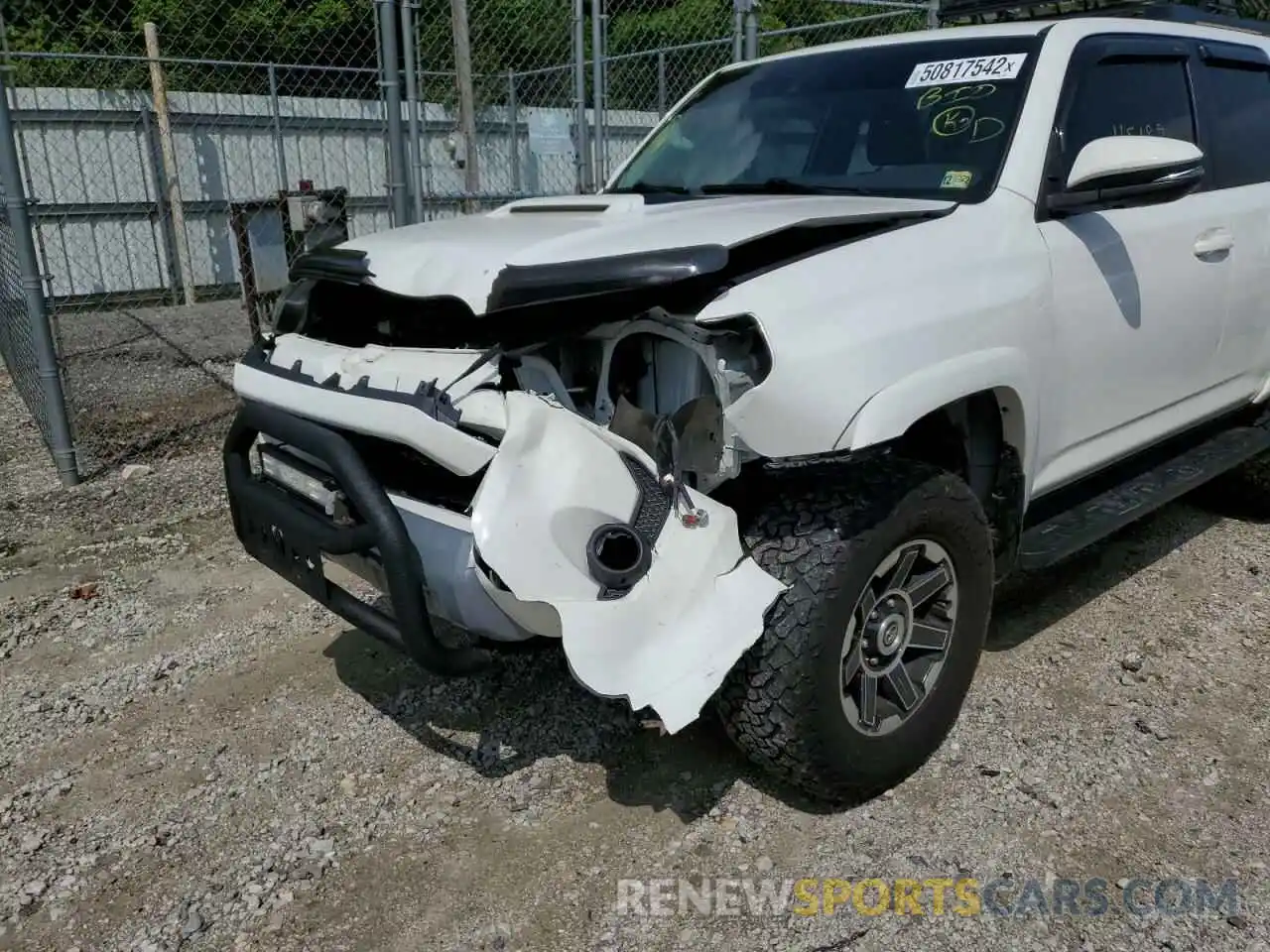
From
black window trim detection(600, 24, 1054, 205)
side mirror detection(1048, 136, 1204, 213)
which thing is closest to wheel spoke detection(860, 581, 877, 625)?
black window trim detection(600, 24, 1054, 205)

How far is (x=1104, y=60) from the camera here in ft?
11.4

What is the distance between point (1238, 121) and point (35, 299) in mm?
5413

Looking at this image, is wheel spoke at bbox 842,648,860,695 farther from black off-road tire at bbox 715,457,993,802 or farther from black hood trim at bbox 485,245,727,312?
black hood trim at bbox 485,245,727,312

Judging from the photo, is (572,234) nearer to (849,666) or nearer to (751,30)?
(849,666)

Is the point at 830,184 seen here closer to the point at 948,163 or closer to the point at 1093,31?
the point at 948,163

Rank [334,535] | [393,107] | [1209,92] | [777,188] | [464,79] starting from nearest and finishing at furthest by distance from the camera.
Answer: [334,535] < [777,188] < [1209,92] < [393,107] < [464,79]

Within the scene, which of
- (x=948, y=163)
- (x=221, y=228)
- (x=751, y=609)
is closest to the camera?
(x=751, y=609)

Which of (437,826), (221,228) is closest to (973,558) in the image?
(437,826)

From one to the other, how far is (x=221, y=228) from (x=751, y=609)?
11.2 meters

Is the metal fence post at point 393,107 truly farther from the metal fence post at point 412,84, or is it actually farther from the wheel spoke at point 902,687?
the wheel spoke at point 902,687

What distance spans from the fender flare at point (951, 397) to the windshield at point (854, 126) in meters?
0.55

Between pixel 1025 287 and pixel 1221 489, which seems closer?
pixel 1025 287

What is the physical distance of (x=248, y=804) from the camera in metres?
2.93

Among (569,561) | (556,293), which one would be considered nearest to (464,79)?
(556,293)
